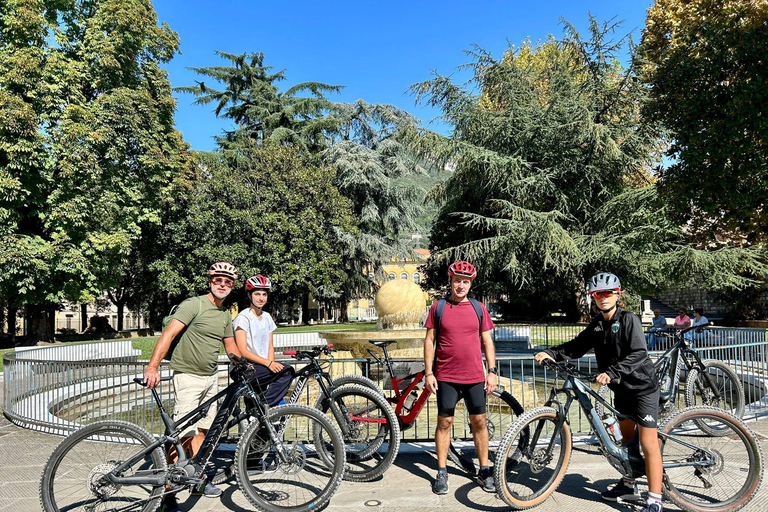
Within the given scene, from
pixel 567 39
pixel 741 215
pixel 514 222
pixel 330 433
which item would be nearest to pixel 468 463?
pixel 330 433

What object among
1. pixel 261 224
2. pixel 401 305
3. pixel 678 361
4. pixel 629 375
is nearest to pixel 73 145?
pixel 261 224

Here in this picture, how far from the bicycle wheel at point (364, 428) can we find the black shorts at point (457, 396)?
1.96ft

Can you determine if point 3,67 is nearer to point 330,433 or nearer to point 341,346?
point 341,346

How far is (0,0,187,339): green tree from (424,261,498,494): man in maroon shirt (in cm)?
2126

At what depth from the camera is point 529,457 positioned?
14.6ft

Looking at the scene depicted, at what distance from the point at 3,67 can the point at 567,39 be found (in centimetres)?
2339

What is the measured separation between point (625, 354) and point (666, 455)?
3.09ft

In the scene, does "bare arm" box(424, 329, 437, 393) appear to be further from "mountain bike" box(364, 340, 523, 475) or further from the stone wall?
the stone wall

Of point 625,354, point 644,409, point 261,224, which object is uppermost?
point 261,224

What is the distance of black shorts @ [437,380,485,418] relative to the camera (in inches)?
189

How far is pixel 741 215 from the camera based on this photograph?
598 inches

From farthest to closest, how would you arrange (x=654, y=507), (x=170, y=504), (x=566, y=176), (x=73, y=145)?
(x=566, y=176) → (x=73, y=145) → (x=170, y=504) → (x=654, y=507)

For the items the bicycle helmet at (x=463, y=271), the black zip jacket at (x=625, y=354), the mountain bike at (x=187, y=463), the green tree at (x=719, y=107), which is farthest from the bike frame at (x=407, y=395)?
the green tree at (x=719, y=107)

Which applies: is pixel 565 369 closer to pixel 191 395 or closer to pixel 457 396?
pixel 457 396
